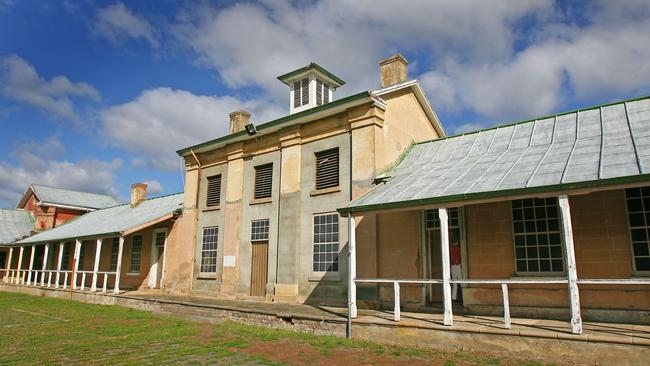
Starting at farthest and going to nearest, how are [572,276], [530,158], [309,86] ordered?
[309,86] → [530,158] → [572,276]

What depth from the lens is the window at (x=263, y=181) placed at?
1683cm

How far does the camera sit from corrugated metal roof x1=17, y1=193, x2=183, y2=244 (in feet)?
68.2

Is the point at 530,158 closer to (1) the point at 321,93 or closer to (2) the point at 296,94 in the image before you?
(1) the point at 321,93

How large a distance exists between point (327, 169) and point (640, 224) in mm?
8575

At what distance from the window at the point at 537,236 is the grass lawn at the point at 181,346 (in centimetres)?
314

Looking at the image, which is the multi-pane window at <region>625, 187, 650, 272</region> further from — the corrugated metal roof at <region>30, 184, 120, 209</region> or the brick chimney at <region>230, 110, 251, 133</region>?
the corrugated metal roof at <region>30, 184, 120, 209</region>

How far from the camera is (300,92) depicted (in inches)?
717

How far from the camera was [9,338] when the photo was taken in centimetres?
1027

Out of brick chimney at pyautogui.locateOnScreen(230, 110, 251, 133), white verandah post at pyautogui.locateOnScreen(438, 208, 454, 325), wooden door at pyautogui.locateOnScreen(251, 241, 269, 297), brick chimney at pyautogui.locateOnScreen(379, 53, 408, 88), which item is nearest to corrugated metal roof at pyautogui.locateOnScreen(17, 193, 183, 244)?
brick chimney at pyautogui.locateOnScreen(230, 110, 251, 133)

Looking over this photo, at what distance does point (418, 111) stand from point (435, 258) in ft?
19.5

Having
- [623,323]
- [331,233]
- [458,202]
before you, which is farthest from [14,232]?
[623,323]

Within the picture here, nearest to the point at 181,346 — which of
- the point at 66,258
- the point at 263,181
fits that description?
the point at 263,181

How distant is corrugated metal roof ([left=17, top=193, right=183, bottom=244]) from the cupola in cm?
758

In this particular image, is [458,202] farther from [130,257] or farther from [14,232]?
[14,232]
